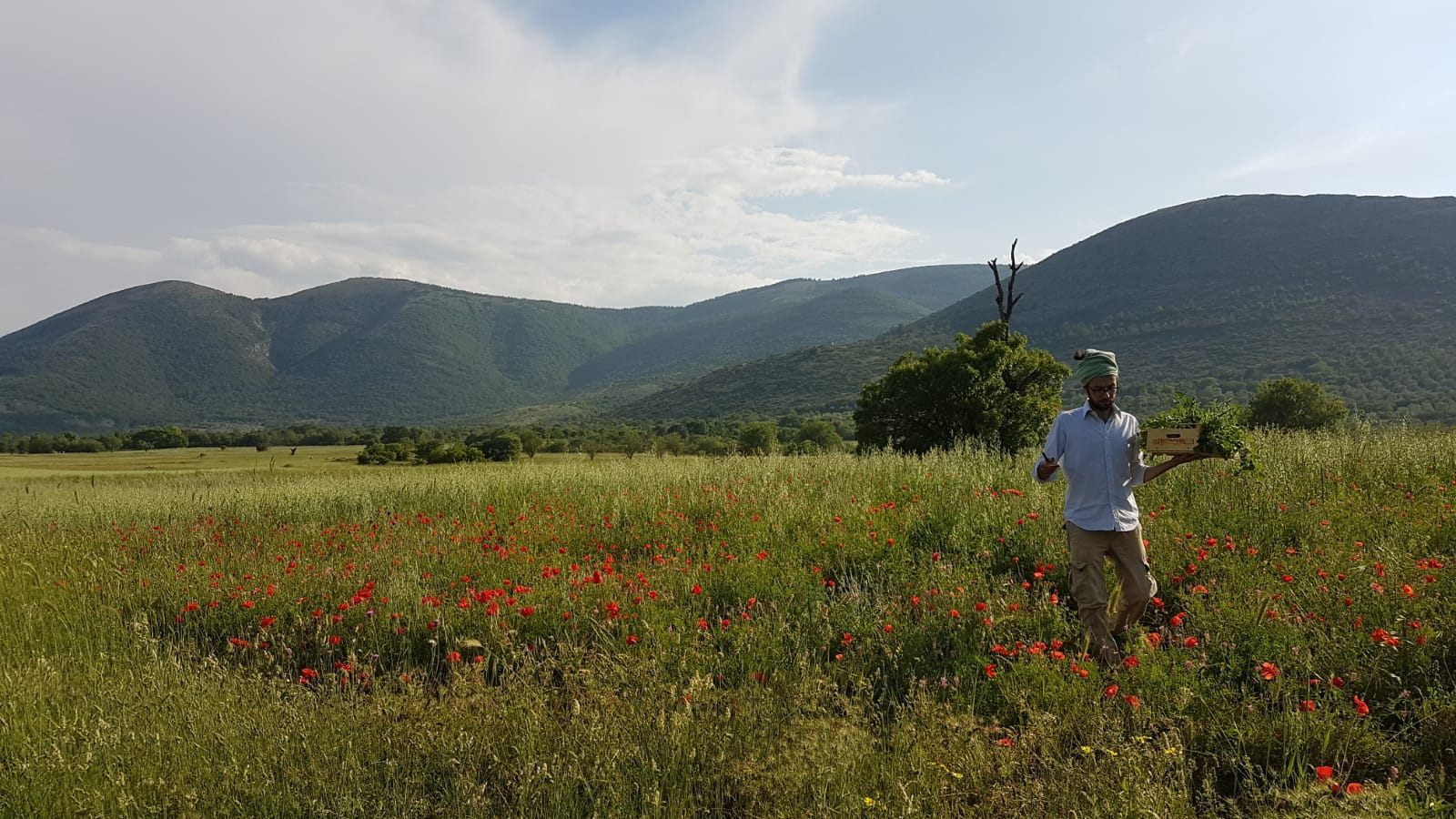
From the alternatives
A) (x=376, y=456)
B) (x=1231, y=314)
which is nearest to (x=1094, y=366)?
(x=376, y=456)

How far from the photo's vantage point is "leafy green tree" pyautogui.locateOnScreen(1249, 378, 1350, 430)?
107ft

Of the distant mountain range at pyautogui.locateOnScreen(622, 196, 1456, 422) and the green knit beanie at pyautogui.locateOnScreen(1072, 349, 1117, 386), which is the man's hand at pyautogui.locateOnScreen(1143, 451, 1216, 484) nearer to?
the green knit beanie at pyautogui.locateOnScreen(1072, 349, 1117, 386)

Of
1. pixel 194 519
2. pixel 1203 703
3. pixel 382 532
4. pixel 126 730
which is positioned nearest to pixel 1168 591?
pixel 1203 703

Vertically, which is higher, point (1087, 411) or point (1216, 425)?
point (1087, 411)

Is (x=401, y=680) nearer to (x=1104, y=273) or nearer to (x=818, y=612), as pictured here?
(x=818, y=612)

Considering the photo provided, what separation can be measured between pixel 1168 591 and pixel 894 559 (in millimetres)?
1995

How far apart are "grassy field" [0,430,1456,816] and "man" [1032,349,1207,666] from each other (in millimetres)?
283

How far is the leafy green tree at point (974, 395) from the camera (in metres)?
20.2

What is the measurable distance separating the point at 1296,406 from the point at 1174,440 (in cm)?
3872

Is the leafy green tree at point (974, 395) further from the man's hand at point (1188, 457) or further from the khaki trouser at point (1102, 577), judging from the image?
the man's hand at point (1188, 457)

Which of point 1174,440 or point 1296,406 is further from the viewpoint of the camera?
point 1296,406

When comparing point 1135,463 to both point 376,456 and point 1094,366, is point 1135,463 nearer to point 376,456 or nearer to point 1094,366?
point 1094,366

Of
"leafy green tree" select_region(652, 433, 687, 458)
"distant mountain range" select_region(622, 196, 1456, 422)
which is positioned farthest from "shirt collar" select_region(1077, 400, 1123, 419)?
"distant mountain range" select_region(622, 196, 1456, 422)

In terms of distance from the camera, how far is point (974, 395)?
66.7ft
